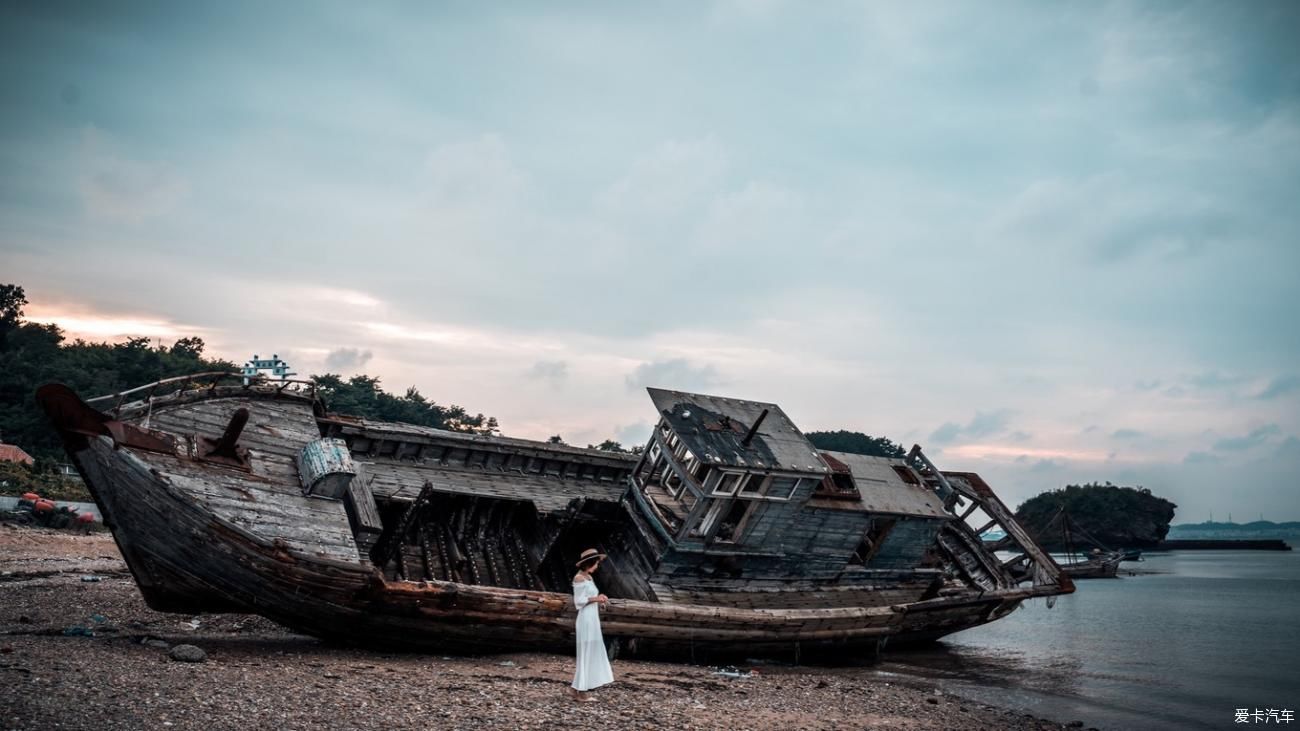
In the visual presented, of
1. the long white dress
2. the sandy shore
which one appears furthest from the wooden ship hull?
the long white dress

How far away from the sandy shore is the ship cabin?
8.29ft

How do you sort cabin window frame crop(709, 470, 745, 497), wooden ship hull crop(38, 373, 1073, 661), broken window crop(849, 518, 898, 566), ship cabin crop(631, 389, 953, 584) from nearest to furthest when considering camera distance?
wooden ship hull crop(38, 373, 1073, 661) → cabin window frame crop(709, 470, 745, 497) → ship cabin crop(631, 389, 953, 584) → broken window crop(849, 518, 898, 566)

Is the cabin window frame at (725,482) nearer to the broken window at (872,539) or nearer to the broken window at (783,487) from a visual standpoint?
the broken window at (783,487)

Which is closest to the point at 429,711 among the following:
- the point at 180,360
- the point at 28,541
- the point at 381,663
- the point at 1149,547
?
the point at 381,663

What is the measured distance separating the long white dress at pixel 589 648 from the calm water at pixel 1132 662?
1145 cm

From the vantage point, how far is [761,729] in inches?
475

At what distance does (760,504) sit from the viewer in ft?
63.7

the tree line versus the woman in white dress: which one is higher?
the tree line

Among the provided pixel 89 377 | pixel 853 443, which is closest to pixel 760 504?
pixel 89 377

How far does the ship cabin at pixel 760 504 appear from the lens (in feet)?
61.8

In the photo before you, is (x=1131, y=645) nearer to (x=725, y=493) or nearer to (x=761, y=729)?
(x=725, y=493)

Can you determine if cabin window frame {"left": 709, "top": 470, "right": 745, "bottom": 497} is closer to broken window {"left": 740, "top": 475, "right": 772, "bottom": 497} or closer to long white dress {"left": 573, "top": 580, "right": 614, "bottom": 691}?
broken window {"left": 740, "top": 475, "right": 772, "bottom": 497}

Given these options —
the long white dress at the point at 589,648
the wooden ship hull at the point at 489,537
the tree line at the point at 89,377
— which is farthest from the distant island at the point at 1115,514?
the long white dress at the point at 589,648

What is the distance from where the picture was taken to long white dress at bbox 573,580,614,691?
10766 mm
